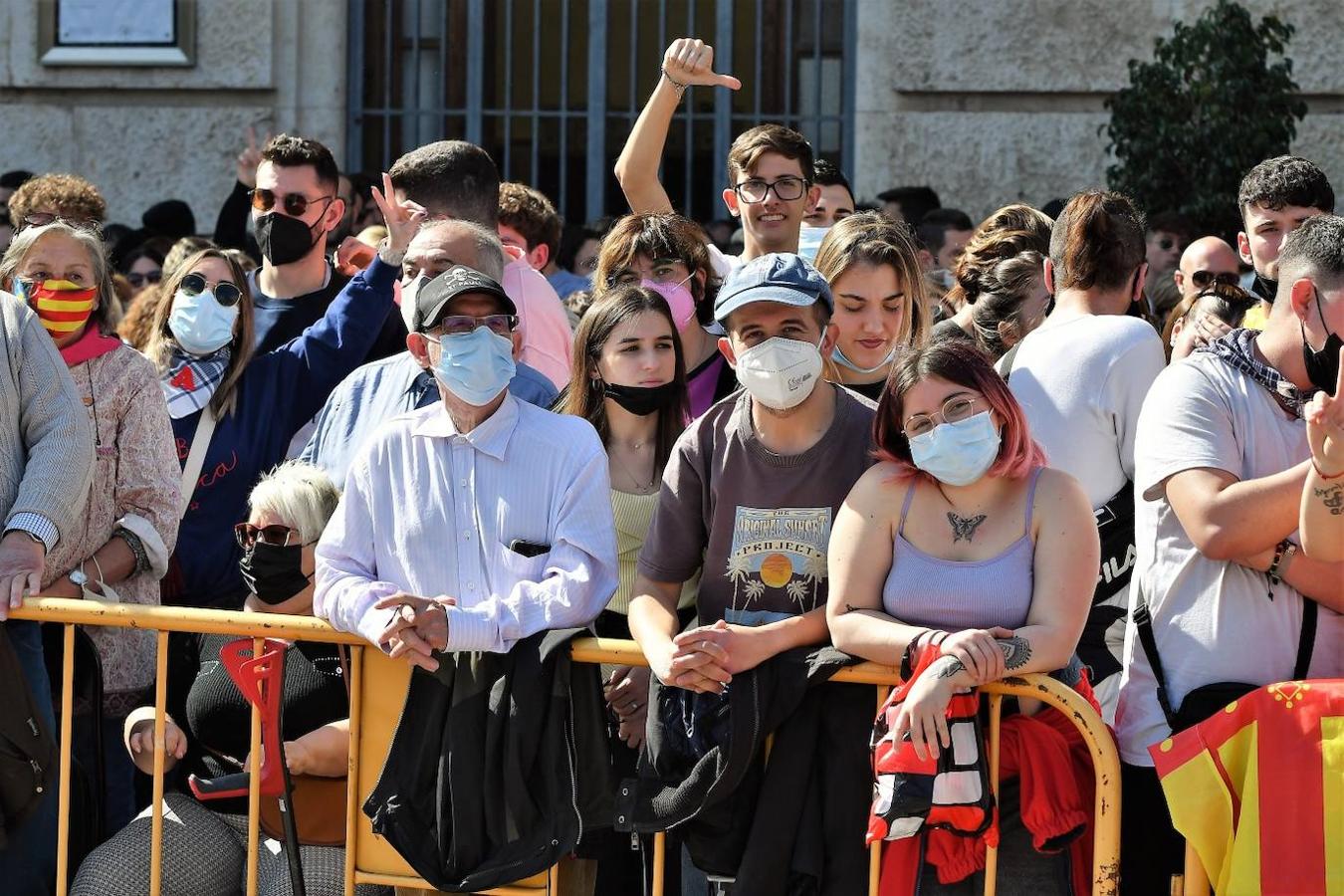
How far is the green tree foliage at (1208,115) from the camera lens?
8.15 meters

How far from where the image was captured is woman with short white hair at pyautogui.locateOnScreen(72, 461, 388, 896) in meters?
4.18

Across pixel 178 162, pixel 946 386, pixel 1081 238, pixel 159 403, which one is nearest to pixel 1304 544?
pixel 946 386

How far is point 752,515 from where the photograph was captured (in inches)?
154

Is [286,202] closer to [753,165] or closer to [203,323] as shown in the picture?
[203,323]

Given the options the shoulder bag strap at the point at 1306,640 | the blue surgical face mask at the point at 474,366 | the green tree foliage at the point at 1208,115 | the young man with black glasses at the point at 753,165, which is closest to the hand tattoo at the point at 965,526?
the shoulder bag strap at the point at 1306,640

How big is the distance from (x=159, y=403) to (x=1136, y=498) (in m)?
2.55

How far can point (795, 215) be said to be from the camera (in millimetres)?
5430

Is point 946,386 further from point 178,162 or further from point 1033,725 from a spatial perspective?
point 178,162

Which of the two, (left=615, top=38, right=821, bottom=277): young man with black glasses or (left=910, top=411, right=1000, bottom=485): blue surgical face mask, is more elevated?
(left=615, top=38, right=821, bottom=277): young man with black glasses

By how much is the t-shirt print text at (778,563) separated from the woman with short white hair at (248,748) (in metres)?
1.01

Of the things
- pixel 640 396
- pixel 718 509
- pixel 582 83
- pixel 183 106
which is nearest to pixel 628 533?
pixel 640 396

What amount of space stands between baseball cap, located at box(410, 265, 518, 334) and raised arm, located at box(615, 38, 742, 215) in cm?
129

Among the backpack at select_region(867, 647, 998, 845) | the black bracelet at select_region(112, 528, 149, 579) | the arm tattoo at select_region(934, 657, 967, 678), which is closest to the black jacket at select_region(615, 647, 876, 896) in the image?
the backpack at select_region(867, 647, 998, 845)

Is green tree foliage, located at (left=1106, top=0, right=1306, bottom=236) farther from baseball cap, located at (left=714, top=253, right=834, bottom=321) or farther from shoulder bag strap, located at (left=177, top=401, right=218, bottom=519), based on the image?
shoulder bag strap, located at (left=177, top=401, right=218, bottom=519)
